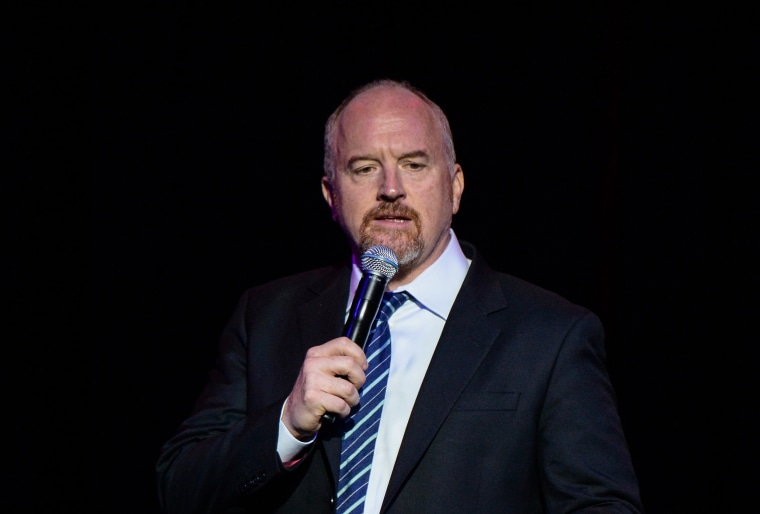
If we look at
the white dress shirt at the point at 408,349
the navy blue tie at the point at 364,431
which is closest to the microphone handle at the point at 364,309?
the navy blue tie at the point at 364,431

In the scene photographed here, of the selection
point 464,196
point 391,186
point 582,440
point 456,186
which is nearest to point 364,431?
point 582,440

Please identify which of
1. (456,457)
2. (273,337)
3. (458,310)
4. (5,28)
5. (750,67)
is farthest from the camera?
(5,28)

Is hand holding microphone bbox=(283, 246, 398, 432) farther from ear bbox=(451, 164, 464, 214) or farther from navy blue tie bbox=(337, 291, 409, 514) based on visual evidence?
ear bbox=(451, 164, 464, 214)

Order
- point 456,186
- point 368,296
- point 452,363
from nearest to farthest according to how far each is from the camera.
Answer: point 368,296 < point 452,363 < point 456,186

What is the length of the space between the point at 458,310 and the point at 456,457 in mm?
336

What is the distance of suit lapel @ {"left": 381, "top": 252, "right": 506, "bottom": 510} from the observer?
5.02ft

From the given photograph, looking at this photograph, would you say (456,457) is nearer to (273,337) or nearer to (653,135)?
(273,337)

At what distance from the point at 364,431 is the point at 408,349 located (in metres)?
0.24

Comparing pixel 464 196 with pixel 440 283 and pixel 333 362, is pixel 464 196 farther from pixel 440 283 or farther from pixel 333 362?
pixel 333 362

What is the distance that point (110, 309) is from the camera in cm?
250

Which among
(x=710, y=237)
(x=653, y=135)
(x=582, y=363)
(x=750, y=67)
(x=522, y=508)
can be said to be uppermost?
(x=750, y=67)

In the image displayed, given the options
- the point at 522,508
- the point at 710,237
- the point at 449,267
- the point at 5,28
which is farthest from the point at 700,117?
the point at 5,28

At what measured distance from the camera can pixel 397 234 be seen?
5.80 ft

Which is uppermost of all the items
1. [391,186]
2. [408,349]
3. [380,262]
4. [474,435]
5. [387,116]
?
[387,116]
